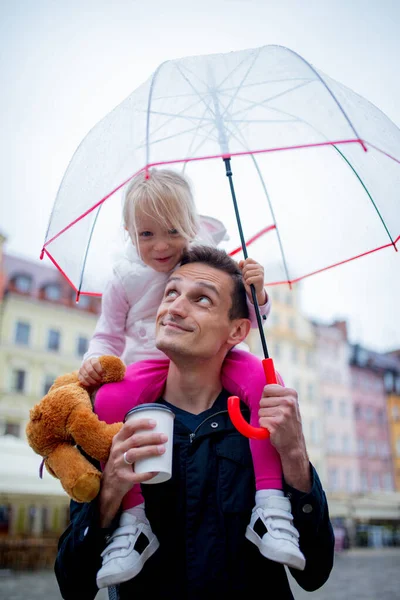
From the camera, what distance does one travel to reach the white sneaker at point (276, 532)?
5.76ft

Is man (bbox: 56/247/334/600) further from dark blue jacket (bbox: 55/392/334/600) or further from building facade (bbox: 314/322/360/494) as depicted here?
building facade (bbox: 314/322/360/494)

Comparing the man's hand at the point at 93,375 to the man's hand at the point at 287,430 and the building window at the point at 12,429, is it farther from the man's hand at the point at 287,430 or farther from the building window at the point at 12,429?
the building window at the point at 12,429

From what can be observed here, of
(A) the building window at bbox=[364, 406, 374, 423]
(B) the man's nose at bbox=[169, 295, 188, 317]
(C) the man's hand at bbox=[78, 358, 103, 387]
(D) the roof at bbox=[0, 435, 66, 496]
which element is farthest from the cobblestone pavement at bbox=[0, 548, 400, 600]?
(A) the building window at bbox=[364, 406, 374, 423]

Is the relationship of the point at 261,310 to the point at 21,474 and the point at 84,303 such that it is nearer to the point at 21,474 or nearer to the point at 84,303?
the point at 21,474

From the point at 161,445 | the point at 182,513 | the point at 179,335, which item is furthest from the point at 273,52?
the point at 182,513

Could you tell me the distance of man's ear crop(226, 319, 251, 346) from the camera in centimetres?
243

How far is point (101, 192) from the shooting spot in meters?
2.12

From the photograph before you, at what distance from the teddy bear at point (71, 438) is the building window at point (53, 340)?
27.2 m

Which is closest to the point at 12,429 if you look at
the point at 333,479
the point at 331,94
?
the point at 333,479

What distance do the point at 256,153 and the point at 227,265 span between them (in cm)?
Result: 55

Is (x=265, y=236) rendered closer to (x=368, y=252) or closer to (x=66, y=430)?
(x=368, y=252)

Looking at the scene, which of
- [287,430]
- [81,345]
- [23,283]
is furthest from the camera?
[81,345]

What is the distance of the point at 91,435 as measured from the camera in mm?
1918

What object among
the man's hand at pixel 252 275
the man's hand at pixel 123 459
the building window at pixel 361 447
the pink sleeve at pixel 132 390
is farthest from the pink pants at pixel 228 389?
the building window at pixel 361 447
